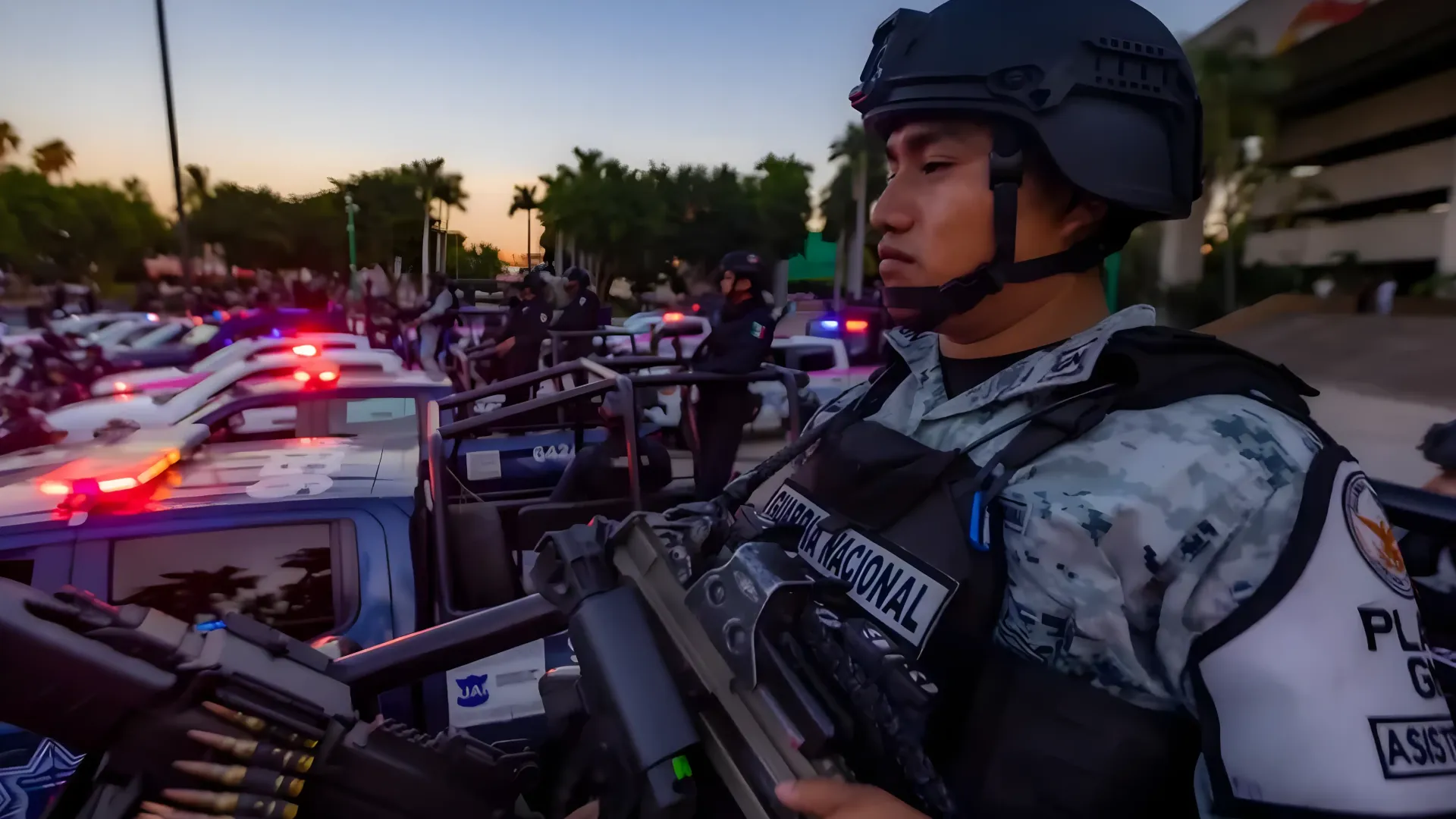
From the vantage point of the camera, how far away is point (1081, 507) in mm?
1014

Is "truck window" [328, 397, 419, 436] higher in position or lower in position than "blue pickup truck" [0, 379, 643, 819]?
higher

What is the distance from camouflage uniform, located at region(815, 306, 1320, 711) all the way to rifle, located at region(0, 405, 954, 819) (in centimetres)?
18

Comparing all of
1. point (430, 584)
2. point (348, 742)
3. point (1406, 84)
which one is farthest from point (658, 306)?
point (1406, 84)

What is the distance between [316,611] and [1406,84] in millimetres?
32822

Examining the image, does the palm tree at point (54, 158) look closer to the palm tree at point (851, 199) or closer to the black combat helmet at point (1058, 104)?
the palm tree at point (851, 199)

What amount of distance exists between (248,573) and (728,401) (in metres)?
2.99

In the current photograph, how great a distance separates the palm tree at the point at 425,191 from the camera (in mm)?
5102

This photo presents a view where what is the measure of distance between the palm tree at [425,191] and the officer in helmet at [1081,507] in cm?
412

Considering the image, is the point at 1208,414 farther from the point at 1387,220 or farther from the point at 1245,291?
the point at 1387,220

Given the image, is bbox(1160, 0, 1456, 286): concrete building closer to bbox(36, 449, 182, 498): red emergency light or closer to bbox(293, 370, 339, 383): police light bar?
bbox(293, 370, 339, 383): police light bar

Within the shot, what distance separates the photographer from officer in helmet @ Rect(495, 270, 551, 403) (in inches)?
328

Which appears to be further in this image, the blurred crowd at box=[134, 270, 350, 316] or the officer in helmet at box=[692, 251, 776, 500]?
the blurred crowd at box=[134, 270, 350, 316]

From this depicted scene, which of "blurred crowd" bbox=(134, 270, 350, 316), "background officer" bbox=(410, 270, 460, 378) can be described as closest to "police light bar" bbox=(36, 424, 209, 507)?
"background officer" bbox=(410, 270, 460, 378)

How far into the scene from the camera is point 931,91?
1.28 meters
